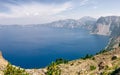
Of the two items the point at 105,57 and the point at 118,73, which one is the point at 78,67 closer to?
the point at 105,57

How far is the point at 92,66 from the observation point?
4370 inches

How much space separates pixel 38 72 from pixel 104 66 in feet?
126

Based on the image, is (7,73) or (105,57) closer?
(7,73)

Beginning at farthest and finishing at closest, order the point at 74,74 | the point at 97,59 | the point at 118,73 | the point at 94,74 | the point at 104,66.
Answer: the point at 97,59 < the point at 74,74 < the point at 104,66 < the point at 94,74 < the point at 118,73

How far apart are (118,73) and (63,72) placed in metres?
63.6

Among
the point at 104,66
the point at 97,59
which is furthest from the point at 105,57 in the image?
the point at 104,66

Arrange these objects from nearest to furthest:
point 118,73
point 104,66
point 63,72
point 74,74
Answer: point 118,73
point 104,66
point 74,74
point 63,72

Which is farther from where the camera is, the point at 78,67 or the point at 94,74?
the point at 78,67

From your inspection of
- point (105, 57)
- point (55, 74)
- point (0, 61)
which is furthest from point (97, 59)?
point (0, 61)

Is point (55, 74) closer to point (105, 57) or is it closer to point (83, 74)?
point (83, 74)

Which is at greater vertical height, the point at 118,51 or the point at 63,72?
the point at 118,51

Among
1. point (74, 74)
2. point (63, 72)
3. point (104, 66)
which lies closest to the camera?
point (104, 66)

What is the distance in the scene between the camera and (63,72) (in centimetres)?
11581

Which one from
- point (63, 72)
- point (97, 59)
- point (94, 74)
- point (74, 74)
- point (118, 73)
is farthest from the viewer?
point (97, 59)
